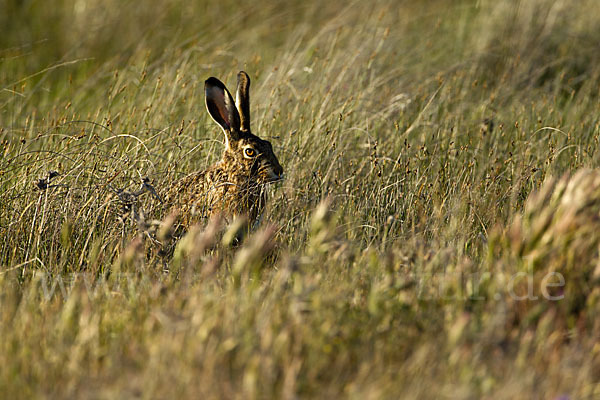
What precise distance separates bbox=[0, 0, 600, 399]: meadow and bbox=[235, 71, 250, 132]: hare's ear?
35cm

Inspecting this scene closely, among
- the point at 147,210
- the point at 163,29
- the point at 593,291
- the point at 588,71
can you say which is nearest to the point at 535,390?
the point at 593,291

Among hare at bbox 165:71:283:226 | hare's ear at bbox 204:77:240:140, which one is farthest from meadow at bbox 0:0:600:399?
hare's ear at bbox 204:77:240:140

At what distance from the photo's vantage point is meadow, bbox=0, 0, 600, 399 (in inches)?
113

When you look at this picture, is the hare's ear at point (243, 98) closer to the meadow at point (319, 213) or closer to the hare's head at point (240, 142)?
the hare's head at point (240, 142)

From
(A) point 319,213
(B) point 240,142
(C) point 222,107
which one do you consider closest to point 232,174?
(B) point 240,142

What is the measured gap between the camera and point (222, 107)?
17.0 ft

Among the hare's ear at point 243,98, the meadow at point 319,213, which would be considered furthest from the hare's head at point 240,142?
the meadow at point 319,213

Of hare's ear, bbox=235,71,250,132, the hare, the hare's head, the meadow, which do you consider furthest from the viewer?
hare's ear, bbox=235,71,250,132

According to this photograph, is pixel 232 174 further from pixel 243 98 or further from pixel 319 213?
pixel 319 213

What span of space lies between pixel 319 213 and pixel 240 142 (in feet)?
6.49

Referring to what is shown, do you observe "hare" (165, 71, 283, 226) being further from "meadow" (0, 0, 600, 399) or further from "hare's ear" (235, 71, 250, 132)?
"meadow" (0, 0, 600, 399)

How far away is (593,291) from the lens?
11.1 ft

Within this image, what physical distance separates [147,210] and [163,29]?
4.36m

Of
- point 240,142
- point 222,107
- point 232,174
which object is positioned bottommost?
point 232,174
